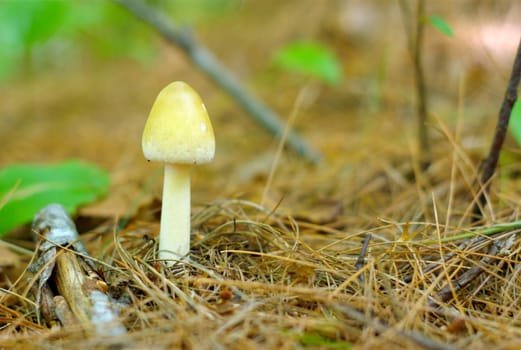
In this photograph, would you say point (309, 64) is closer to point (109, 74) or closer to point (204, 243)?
point (204, 243)

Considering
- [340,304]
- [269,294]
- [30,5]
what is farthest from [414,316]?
[30,5]

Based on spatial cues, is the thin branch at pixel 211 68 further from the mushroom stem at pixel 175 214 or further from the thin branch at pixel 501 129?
the mushroom stem at pixel 175 214

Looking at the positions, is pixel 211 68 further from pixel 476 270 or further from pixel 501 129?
pixel 476 270

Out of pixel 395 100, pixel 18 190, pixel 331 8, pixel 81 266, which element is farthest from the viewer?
pixel 331 8

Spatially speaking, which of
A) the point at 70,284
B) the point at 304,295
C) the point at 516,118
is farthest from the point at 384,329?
the point at 516,118

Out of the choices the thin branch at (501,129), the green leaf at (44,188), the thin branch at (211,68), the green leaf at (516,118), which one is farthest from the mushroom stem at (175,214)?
the thin branch at (211,68)

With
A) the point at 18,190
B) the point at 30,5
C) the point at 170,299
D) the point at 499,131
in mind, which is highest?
the point at 30,5

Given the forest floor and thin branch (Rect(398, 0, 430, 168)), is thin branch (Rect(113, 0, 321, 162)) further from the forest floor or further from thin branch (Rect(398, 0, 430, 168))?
thin branch (Rect(398, 0, 430, 168))
